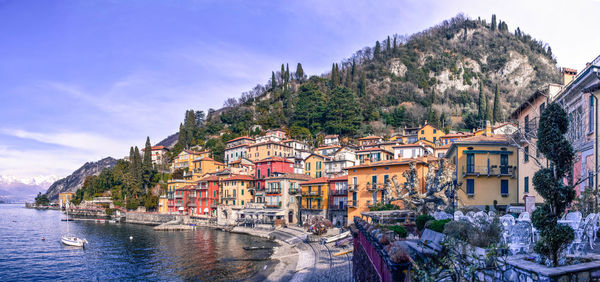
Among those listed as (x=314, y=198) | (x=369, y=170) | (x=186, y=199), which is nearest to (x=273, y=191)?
(x=314, y=198)

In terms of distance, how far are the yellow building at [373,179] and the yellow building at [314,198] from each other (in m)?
7.89

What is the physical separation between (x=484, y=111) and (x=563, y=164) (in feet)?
328

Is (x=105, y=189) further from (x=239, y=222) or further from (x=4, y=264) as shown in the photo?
(x=4, y=264)

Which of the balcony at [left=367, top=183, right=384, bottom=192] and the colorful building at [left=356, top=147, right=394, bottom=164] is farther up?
the colorful building at [left=356, top=147, right=394, bottom=164]

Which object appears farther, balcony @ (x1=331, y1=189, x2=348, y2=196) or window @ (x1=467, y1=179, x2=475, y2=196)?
balcony @ (x1=331, y1=189, x2=348, y2=196)

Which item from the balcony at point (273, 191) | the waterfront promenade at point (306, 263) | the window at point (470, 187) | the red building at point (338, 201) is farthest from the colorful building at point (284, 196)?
the window at point (470, 187)

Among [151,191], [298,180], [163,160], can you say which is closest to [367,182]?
[298,180]

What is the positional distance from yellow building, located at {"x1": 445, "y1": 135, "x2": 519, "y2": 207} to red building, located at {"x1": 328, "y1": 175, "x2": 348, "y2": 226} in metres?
20.5

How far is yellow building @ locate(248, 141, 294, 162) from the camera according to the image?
9100 cm

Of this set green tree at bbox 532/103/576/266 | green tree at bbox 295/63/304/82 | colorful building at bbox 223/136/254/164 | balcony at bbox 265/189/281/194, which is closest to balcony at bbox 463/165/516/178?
green tree at bbox 532/103/576/266

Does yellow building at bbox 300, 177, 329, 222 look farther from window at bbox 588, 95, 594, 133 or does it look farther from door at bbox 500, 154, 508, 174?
window at bbox 588, 95, 594, 133

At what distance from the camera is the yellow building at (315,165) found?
7175 centimetres

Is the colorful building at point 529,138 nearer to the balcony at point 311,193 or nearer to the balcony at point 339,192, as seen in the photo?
the balcony at point 339,192

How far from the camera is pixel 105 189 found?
112000mm
